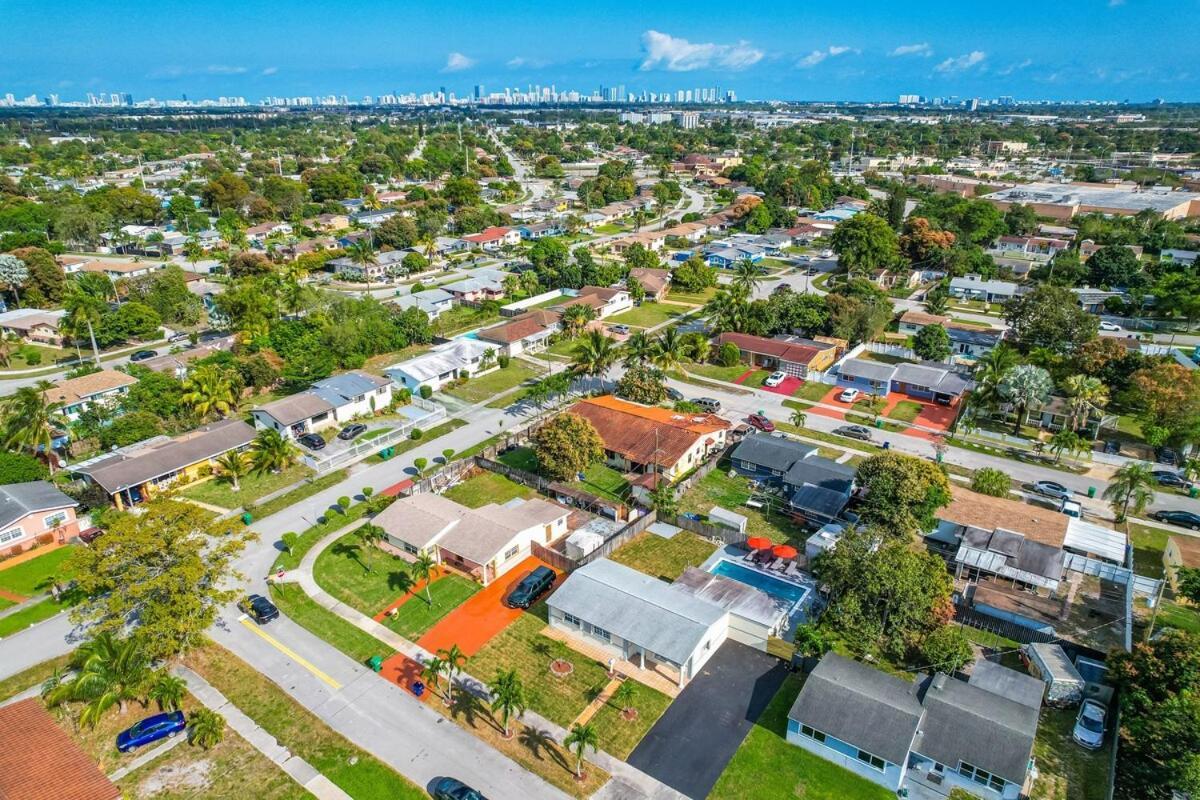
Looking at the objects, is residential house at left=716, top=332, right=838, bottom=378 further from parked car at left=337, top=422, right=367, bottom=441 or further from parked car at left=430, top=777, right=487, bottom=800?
parked car at left=430, top=777, right=487, bottom=800

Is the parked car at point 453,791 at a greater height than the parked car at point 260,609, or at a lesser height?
lesser

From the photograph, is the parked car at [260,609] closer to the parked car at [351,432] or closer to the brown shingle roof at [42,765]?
the brown shingle roof at [42,765]

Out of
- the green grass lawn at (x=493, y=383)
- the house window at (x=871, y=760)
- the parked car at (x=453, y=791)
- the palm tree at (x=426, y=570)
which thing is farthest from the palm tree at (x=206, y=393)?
the house window at (x=871, y=760)

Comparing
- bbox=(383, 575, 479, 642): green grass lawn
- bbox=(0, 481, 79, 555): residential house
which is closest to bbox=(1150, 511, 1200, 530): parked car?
bbox=(383, 575, 479, 642): green grass lawn

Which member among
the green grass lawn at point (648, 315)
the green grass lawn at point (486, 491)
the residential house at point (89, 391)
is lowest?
the green grass lawn at point (486, 491)

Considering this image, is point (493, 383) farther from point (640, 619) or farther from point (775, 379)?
point (640, 619)

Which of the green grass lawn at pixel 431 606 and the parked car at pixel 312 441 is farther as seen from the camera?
the parked car at pixel 312 441

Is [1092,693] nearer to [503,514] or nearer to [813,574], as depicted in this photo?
[813,574]
